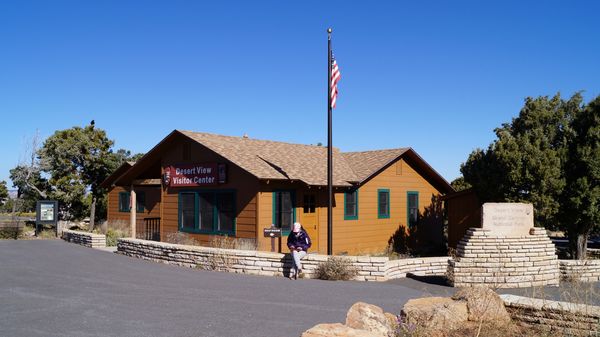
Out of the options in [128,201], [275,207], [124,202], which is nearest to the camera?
[275,207]

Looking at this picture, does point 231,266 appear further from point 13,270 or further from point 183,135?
point 183,135

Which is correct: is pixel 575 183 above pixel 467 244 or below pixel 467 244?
above

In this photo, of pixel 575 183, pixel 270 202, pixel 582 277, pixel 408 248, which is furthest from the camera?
pixel 408 248

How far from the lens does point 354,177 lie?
20.3 m

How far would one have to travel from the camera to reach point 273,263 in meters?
13.0

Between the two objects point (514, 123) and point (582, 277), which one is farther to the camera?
point (514, 123)

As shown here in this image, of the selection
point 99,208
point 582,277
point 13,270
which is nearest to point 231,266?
point 13,270

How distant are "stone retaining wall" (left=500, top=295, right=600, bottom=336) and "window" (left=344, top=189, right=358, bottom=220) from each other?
11.9 meters

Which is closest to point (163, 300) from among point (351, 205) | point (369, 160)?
point (351, 205)

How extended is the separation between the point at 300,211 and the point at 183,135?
5.63 meters

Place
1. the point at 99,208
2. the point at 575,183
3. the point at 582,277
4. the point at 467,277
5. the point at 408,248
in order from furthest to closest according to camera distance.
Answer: the point at 99,208
the point at 408,248
the point at 575,183
the point at 582,277
the point at 467,277

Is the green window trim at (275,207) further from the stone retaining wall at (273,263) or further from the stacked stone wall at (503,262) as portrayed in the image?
the stacked stone wall at (503,262)

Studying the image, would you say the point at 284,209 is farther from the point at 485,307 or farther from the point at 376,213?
the point at 485,307

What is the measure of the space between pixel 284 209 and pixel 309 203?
1.37 metres
